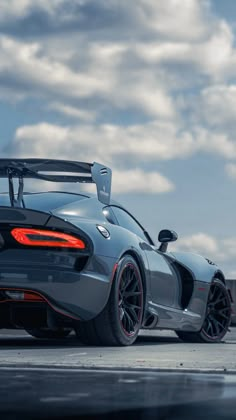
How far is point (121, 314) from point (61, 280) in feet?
2.56

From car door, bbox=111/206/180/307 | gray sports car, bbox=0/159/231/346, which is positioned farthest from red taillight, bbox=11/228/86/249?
car door, bbox=111/206/180/307

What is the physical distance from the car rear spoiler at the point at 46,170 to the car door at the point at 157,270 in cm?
26

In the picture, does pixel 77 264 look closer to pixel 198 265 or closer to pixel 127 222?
pixel 127 222

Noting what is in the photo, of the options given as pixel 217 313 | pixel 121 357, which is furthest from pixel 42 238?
pixel 217 313

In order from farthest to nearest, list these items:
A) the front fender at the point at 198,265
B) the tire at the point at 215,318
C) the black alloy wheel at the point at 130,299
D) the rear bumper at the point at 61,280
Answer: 1. the tire at the point at 215,318
2. the front fender at the point at 198,265
3. the black alloy wheel at the point at 130,299
4. the rear bumper at the point at 61,280

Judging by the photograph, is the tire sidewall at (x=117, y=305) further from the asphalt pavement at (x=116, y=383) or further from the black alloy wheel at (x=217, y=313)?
the black alloy wheel at (x=217, y=313)

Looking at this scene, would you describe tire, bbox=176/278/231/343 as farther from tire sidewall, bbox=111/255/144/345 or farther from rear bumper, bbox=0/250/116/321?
rear bumper, bbox=0/250/116/321

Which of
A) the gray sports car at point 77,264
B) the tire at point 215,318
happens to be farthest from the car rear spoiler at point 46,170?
the tire at point 215,318

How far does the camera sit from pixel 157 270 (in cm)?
1012

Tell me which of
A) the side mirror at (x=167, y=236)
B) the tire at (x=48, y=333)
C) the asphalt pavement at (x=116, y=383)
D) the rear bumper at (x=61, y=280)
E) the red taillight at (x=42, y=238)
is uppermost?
the side mirror at (x=167, y=236)

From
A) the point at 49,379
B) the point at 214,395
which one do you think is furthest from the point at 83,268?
the point at 214,395

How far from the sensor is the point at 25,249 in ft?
28.7

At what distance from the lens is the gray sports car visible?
8727 mm

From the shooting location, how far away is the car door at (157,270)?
9.98 m
